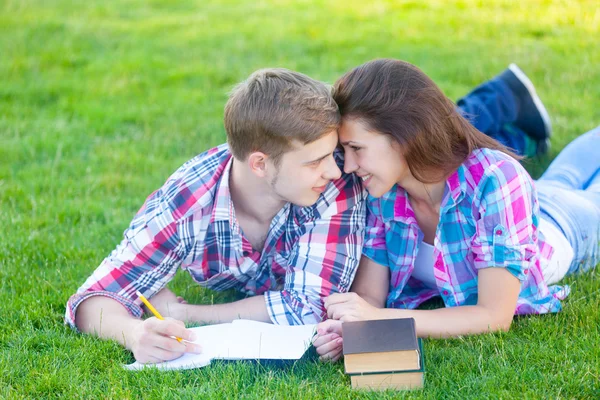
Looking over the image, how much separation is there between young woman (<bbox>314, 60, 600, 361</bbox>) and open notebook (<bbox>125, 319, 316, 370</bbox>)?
14cm

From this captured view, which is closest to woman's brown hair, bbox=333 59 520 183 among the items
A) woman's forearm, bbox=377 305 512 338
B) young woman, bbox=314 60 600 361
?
young woman, bbox=314 60 600 361

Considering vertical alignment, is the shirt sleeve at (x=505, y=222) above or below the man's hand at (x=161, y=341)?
above

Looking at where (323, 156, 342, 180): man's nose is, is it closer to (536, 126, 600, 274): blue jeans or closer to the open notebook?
the open notebook

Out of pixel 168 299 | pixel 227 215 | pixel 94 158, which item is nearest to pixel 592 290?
pixel 227 215

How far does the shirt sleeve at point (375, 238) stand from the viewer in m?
3.82

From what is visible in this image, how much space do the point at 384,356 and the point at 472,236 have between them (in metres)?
0.85

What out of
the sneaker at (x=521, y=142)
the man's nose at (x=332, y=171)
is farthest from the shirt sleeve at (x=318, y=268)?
the sneaker at (x=521, y=142)

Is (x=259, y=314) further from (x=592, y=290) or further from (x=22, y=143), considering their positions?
(x=22, y=143)

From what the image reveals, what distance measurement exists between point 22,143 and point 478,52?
4.62 metres

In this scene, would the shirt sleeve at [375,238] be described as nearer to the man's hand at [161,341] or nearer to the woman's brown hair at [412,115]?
the woman's brown hair at [412,115]

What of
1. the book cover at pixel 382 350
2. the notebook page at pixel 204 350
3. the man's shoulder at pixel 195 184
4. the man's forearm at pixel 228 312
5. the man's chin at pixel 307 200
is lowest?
the man's forearm at pixel 228 312

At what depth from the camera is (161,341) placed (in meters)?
3.26

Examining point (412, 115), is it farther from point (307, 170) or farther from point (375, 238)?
point (375, 238)

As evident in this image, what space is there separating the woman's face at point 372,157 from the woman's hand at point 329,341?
686 millimetres
